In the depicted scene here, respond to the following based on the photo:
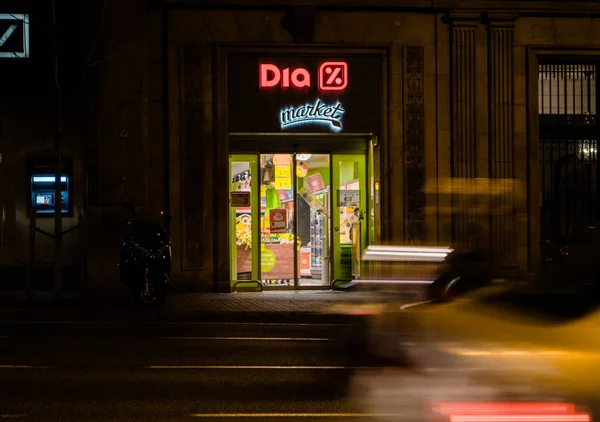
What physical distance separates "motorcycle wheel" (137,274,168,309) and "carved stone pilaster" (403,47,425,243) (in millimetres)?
6005

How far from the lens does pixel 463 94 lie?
18984 mm

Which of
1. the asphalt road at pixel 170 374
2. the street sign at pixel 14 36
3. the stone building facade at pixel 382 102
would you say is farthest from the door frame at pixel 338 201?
the street sign at pixel 14 36

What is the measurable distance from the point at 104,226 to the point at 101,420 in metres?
11.1

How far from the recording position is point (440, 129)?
1897cm

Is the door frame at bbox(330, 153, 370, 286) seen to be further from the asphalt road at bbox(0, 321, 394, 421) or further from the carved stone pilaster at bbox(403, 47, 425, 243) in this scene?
the asphalt road at bbox(0, 321, 394, 421)

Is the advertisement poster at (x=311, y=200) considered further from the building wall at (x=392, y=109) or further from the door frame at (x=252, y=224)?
the building wall at (x=392, y=109)

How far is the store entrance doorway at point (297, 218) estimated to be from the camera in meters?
19.0

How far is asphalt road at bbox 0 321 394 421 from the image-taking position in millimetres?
7496

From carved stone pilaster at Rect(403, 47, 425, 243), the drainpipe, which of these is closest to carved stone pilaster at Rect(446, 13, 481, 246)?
carved stone pilaster at Rect(403, 47, 425, 243)

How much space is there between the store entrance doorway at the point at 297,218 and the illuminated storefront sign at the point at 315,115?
824 mm

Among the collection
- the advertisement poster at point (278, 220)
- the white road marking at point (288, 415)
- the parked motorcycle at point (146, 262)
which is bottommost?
the white road marking at point (288, 415)

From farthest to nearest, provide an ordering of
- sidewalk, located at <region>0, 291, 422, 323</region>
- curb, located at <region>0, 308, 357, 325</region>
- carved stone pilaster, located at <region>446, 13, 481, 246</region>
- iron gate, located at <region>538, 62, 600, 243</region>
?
iron gate, located at <region>538, 62, 600, 243</region>
carved stone pilaster, located at <region>446, 13, 481, 246</region>
sidewalk, located at <region>0, 291, 422, 323</region>
curb, located at <region>0, 308, 357, 325</region>

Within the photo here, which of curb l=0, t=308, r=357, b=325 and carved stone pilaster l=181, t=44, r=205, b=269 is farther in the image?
carved stone pilaster l=181, t=44, r=205, b=269

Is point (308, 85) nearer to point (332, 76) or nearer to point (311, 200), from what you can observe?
point (332, 76)
